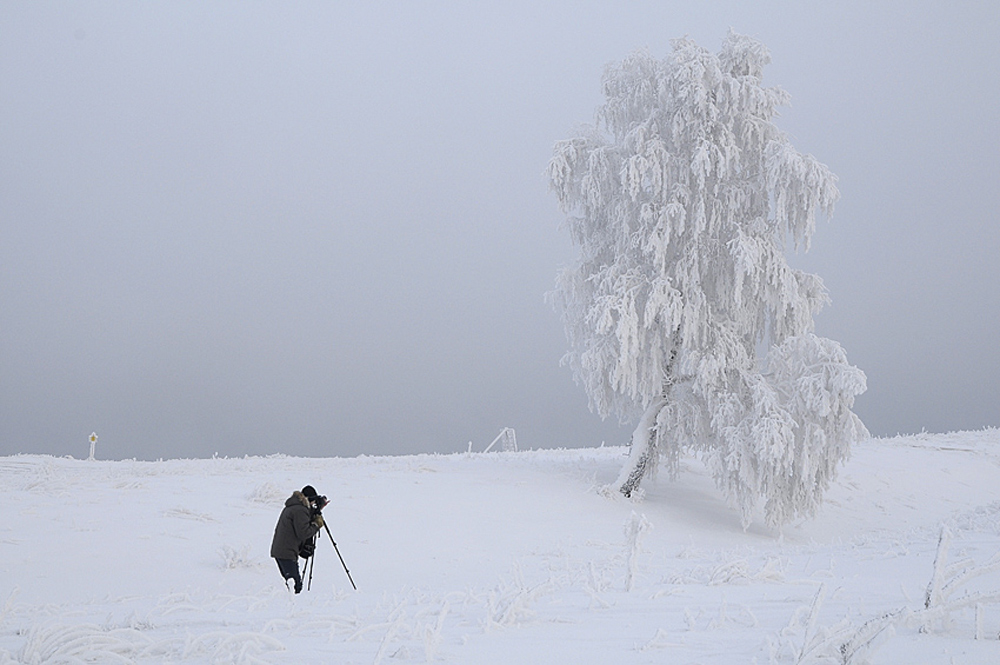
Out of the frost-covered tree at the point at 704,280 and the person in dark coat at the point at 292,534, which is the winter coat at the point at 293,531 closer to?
the person in dark coat at the point at 292,534

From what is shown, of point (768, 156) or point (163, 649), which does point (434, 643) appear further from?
point (768, 156)

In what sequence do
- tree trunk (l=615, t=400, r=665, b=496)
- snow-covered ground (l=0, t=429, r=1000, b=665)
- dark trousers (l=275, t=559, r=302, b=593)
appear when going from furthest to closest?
1. tree trunk (l=615, t=400, r=665, b=496)
2. dark trousers (l=275, t=559, r=302, b=593)
3. snow-covered ground (l=0, t=429, r=1000, b=665)

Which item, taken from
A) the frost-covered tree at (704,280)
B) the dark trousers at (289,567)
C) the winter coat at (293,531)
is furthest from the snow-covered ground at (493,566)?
the frost-covered tree at (704,280)

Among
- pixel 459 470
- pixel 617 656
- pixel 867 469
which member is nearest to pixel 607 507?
pixel 459 470

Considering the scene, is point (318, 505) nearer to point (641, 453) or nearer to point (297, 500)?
point (297, 500)

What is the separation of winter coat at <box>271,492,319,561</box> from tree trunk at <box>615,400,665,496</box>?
934 cm

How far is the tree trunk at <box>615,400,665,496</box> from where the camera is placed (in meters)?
16.8

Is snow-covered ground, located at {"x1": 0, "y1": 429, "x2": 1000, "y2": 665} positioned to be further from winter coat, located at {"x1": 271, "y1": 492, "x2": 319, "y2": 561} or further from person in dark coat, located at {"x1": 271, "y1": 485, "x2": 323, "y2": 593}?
winter coat, located at {"x1": 271, "y1": 492, "x2": 319, "y2": 561}

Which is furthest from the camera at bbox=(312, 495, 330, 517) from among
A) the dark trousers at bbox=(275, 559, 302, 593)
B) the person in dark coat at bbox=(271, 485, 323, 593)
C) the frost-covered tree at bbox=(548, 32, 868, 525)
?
the frost-covered tree at bbox=(548, 32, 868, 525)

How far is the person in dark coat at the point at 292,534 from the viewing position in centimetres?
862

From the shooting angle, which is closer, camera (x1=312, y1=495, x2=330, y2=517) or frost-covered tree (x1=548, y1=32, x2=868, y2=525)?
camera (x1=312, y1=495, x2=330, y2=517)

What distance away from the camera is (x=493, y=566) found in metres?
11.0

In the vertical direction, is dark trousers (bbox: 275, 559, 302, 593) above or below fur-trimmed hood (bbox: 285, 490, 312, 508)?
below

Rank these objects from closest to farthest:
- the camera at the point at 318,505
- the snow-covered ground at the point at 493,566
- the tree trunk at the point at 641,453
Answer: the snow-covered ground at the point at 493,566 < the camera at the point at 318,505 < the tree trunk at the point at 641,453
